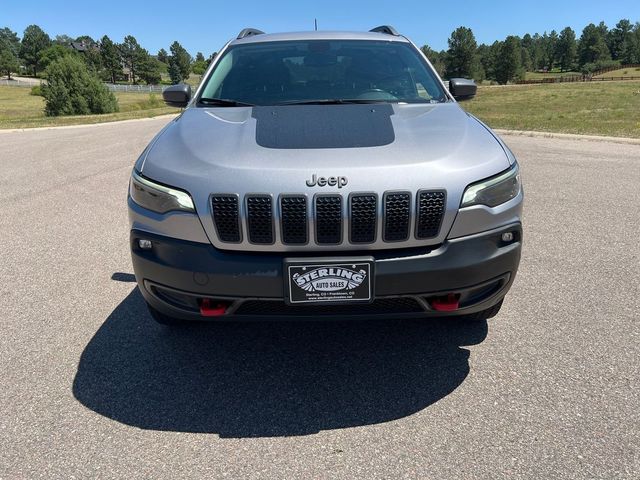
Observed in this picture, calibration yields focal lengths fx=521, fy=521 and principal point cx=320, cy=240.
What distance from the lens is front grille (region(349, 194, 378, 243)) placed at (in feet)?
7.31

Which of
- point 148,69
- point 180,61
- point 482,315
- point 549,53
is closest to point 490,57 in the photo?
point 549,53

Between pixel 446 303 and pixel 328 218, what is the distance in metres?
0.70

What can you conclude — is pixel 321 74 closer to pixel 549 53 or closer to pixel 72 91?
pixel 72 91

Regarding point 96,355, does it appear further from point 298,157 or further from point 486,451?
point 486,451

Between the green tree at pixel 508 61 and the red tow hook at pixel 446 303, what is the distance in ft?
356

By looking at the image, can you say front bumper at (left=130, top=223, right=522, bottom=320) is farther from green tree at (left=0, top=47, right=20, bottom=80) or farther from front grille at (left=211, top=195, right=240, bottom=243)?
green tree at (left=0, top=47, right=20, bottom=80)

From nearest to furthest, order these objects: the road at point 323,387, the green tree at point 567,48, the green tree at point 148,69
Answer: the road at point 323,387
the green tree at point 148,69
the green tree at point 567,48

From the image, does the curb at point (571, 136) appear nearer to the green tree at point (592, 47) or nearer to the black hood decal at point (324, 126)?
the black hood decal at point (324, 126)

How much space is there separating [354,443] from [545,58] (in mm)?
156706

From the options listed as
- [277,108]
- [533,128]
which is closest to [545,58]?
[533,128]

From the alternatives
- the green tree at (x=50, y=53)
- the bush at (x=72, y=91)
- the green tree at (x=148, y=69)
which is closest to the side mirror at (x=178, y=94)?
the bush at (x=72, y=91)

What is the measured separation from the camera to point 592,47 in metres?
121

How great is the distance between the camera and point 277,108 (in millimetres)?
3102

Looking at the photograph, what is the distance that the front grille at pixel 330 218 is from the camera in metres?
2.23
